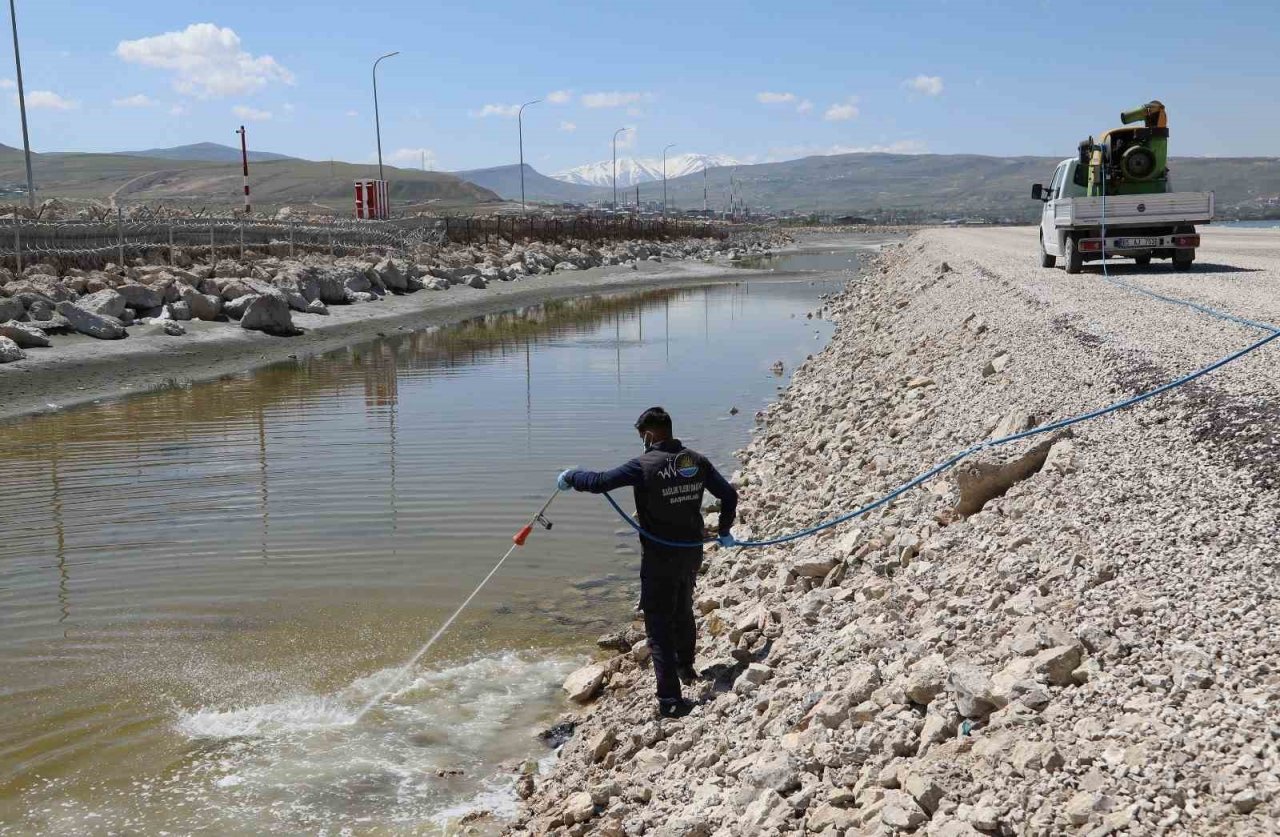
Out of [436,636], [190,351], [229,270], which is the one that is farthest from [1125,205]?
[229,270]

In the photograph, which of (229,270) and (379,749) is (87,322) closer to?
(229,270)

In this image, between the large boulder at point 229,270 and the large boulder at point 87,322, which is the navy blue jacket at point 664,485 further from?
the large boulder at point 229,270

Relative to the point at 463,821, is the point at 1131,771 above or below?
above

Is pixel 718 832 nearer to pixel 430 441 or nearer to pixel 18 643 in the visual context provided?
pixel 18 643

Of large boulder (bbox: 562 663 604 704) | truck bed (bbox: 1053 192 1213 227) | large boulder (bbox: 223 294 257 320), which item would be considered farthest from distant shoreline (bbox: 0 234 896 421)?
truck bed (bbox: 1053 192 1213 227)

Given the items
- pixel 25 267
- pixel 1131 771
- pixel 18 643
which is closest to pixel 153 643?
pixel 18 643

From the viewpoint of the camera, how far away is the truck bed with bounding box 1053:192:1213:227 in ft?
61.2

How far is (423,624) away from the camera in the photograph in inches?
347

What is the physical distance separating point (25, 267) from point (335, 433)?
15.2 m

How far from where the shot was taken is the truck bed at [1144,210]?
1864cm

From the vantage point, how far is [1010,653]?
468 centimetres

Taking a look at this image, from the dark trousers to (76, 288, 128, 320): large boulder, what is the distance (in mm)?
20769

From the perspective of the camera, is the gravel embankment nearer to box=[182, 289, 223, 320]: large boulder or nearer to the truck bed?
the truck bed

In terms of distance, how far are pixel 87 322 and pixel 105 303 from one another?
4.28ft
